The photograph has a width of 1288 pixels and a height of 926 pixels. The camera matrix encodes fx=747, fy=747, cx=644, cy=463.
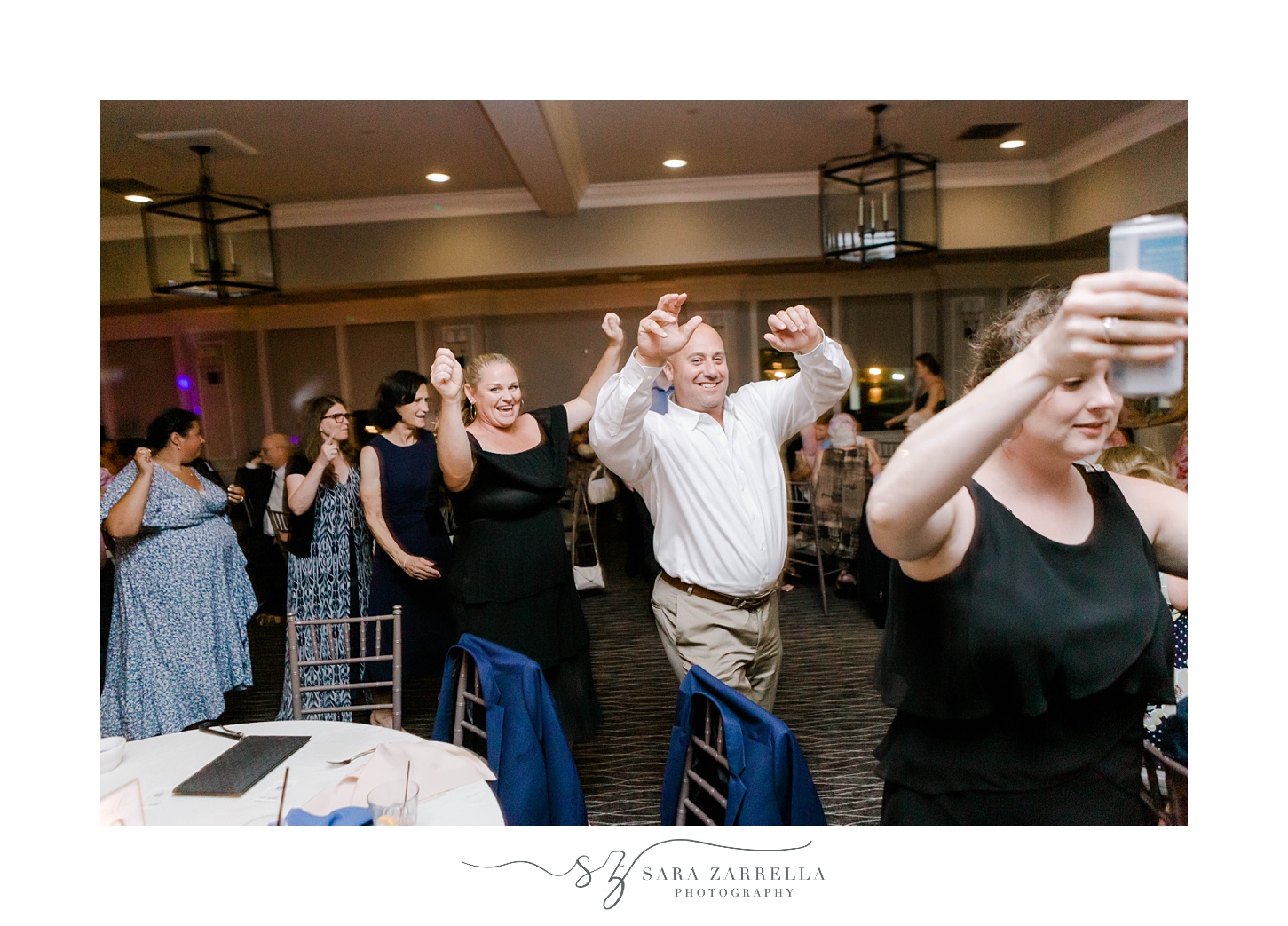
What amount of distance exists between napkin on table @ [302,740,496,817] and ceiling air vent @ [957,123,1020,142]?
63.3 inches

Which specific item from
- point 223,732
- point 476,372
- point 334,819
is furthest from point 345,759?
point 476,372

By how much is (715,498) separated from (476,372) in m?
0.81

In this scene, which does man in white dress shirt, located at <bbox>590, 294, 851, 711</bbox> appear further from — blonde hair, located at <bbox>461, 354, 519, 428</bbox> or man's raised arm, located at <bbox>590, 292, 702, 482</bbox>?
blonde hair, located at <bbox>461, 354, 519, 428</bbox>

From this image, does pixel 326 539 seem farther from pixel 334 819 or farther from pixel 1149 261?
pixel 1149 261

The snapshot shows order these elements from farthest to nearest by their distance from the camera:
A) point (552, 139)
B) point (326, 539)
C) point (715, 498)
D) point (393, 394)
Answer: point (326, 539), point (393, 394), point (552, 139), point (715, 498)

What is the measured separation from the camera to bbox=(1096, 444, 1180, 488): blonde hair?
138 cm

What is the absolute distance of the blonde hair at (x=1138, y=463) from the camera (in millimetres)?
1375

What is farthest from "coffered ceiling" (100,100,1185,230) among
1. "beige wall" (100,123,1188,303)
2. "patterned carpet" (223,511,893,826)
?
"patterned carpet" (223,511,893,826)

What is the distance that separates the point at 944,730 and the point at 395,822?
854 mm

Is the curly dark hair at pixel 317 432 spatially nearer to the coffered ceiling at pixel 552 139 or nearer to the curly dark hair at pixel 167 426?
the curly dark hair at pixel 167 426

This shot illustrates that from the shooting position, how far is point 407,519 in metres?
2.54
